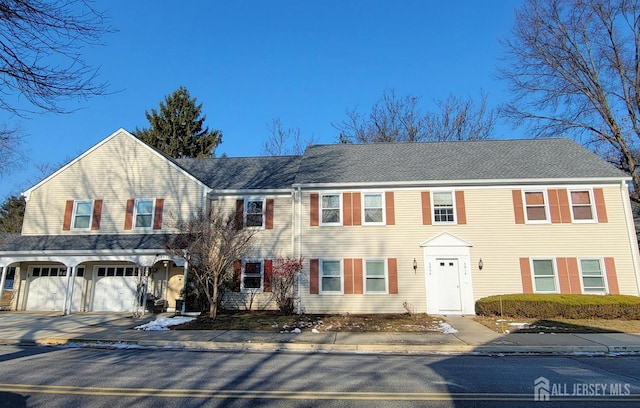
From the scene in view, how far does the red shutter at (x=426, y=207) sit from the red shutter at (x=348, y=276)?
389 cm

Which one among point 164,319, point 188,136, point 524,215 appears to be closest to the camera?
point 164,319

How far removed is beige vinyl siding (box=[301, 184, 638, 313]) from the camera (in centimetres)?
1605

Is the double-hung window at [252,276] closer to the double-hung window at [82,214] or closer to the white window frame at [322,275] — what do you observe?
the white window frame at [322,275]

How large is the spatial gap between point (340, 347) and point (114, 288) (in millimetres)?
12938

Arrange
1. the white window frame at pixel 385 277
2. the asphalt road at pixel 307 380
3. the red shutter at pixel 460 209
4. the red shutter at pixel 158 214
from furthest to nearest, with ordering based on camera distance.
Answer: the red shutter at pixel 158 214 → the red shutter at pixel 460 209 → the white window frame at pixel 385 277 → the asphalt road at pixel 307 380

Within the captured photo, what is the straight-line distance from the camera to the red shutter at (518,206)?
16.5 m

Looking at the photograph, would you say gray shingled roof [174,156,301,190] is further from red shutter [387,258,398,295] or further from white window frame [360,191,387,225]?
red shutter [387,258,398,295]

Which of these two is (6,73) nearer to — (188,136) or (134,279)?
(134,279)

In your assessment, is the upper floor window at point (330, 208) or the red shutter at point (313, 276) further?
the upper floor window at point (330, 208)

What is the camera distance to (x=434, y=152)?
20.2 meters

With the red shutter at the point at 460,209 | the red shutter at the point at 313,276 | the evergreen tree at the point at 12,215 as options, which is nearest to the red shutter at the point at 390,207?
the red shutter at the point at 460,209

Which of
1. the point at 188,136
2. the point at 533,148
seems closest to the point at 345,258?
the point at 533,148

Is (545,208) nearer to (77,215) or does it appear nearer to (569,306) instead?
(569,306)

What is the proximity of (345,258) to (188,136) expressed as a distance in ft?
94.5
